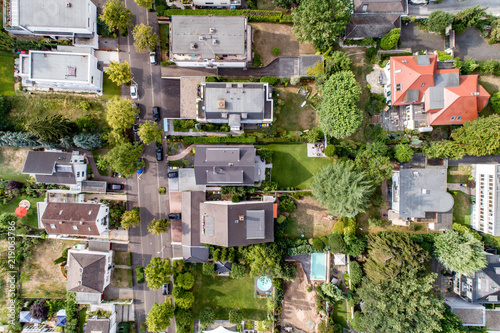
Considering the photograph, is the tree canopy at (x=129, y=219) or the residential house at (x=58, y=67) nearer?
the residential house at (x=58, y=67)

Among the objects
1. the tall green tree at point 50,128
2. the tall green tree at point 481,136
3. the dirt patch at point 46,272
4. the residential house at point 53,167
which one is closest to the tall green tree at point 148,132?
the tall green tree at point 50,128

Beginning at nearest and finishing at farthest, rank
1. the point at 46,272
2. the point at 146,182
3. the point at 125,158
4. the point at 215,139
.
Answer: the point at 125,158
the point at 215,139
the point at 146,182
the point at 46,272

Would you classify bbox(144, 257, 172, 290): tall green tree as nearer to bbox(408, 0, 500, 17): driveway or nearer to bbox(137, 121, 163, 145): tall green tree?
bbox(137, 121, 163, 145): tall green tree

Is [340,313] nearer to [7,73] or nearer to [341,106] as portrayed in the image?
[341,106]

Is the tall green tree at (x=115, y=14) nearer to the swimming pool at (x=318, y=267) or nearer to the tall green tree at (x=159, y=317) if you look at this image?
the tall green tree at (x=159, y=317)

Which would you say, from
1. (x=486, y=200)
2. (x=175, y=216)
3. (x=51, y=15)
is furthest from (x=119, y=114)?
(x=486, y=200)

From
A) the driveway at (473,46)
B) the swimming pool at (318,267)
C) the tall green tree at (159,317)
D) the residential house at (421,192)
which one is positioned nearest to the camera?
the tall green tree at (159,317)
